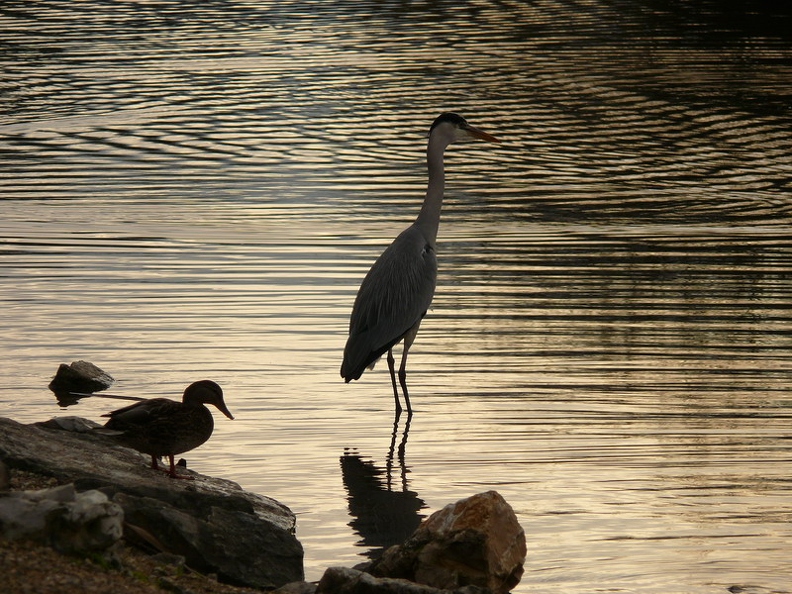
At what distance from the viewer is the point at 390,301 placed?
11.0 meters

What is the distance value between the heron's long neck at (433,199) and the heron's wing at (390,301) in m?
0.22

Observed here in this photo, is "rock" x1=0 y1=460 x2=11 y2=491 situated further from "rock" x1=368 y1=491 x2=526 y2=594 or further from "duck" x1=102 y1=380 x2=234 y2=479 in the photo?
"rock" x1=368 y1=491 x2=526 y2=594

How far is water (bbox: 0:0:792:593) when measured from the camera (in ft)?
28.3

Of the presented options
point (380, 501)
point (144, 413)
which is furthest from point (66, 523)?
point (380, 501)

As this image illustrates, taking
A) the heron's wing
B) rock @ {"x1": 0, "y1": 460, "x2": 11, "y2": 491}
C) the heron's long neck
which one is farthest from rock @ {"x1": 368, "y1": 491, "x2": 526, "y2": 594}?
the heron's long neck

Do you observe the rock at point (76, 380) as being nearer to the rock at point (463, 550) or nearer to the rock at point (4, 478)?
the rock at point (4, 478)

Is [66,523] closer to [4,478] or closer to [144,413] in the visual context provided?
[4,478]

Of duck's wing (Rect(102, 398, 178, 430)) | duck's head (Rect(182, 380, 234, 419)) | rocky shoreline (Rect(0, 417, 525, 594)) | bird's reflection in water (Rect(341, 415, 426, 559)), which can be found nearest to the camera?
rocky shoreline (Rect(0, 417, 525, 594))

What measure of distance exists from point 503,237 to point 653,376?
201 inches

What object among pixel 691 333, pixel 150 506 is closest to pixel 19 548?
pixel 150 506

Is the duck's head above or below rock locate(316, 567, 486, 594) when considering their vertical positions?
above

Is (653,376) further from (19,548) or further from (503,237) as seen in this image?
(19,548)

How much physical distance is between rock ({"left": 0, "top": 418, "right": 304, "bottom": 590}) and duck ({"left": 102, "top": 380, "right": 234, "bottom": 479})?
0.13 metres

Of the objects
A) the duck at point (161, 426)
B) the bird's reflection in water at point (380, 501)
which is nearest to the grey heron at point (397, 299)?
the bird's reflection in water at point (380, 501)
